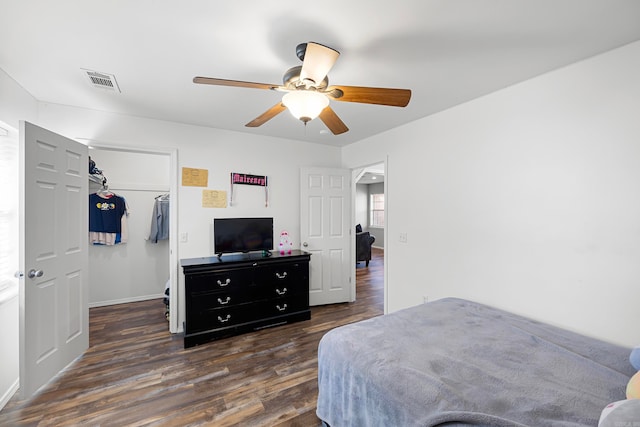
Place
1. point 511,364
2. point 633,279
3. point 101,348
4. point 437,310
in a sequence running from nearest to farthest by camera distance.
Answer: point 511,364 → point 633,279 → point 437,310 → point 101,348

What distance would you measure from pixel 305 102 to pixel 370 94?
1.30ft

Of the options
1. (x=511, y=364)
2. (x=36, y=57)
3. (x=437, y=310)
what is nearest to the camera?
(x=511, y=364)

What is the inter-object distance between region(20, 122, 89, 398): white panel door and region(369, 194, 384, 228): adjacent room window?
Result: 8238 millimetres

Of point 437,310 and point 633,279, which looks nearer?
point 633,279

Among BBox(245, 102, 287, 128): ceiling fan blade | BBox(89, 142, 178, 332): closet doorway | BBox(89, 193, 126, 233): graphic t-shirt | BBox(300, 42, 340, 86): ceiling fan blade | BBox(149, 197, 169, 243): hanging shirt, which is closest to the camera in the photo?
BBox(300, 42, 340, 86): ceiling fan blade

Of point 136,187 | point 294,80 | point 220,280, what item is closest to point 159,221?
point 136,187

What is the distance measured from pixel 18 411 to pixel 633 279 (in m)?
4.13

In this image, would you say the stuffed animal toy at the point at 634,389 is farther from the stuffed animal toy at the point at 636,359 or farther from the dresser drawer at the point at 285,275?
the dresser drawer at the point at 285,275

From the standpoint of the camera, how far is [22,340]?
6.30 feet

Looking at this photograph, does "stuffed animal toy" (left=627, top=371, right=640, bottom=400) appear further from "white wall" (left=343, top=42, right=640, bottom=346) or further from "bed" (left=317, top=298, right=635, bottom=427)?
"white wall" (left=343, top=42, right=640, bottom=346)

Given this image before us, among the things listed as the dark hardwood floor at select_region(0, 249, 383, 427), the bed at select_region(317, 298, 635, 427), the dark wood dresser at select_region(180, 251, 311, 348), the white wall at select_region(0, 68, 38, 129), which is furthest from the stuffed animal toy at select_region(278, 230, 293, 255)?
the white wall at select_region(0, 68, 38, 129)

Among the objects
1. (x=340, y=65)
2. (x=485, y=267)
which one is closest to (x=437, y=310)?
(x=485, y=267)

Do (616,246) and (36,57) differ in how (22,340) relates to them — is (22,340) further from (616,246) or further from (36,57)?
(616,246)

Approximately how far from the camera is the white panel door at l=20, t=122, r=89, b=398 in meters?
1.94
